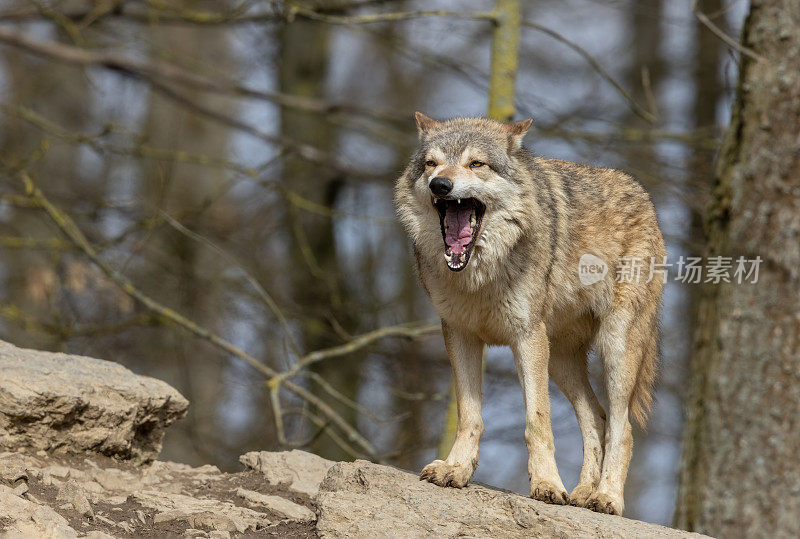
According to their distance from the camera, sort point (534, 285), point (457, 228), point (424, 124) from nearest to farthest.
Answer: point (457, 228) < point (534, 285) < point (424, 124)

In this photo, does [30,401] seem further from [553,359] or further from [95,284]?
[95,284]

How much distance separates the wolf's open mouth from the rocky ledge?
4.40 feet

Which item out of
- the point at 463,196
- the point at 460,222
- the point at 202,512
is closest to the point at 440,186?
the point at 463,196

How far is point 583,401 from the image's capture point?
20.5ft

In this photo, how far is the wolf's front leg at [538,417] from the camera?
207 inches

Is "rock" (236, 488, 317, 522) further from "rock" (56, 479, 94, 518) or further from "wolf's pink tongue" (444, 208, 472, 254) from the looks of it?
"wolf's pink tongue" (444, 208, 472, 254)

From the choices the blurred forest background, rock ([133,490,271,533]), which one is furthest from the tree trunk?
rock ([133,490,271,533])

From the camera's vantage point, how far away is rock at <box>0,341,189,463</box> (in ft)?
17.7

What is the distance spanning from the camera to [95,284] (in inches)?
457

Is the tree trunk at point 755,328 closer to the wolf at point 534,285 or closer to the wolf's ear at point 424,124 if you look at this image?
the wolf at point 534,285

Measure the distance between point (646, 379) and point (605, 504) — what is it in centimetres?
120

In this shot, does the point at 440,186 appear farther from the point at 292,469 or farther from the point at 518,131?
the point at 292,469

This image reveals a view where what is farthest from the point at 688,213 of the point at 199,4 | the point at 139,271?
the point at 199,4

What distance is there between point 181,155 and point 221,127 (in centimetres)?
842
